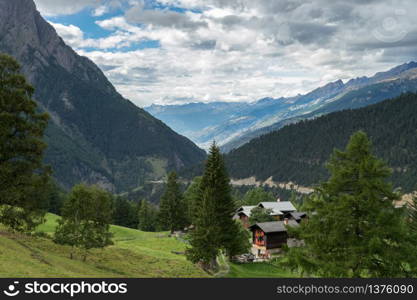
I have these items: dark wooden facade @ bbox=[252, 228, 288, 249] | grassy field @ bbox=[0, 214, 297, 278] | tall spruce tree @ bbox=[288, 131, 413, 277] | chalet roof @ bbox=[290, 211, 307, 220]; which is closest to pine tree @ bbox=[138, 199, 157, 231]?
chalet roof @ bbox=[290, 211, 307, 220]

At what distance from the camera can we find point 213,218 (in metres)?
52.4

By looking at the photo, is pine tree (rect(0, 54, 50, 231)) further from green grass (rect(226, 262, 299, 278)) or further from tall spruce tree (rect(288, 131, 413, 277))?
green grass (rect(226, 262, 299, 278))

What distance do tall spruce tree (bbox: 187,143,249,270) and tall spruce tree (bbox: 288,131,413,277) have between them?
32.5 meters

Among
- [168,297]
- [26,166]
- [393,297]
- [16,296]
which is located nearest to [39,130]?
[26,166]

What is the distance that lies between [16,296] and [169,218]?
81.4 m

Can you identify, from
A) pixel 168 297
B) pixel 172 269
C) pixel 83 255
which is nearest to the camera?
pixel 168 297

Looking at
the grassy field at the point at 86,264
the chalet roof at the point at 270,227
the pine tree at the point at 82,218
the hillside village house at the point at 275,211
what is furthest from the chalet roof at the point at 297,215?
the pine tree at the point at 82,218

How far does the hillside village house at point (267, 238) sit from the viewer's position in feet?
→ 273

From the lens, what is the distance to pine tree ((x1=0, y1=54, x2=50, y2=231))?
2850 cm

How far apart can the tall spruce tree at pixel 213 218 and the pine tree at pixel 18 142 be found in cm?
2595

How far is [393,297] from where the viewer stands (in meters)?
14.6

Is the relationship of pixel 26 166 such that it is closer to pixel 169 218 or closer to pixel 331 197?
pixel 331 197

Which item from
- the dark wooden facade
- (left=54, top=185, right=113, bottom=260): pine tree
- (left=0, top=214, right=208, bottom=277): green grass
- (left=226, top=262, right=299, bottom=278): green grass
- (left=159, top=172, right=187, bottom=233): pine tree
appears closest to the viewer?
(left=0, top=214, right=208, bottom=277): green grass

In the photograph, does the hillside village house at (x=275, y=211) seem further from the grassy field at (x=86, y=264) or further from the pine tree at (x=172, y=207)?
the grassy field at (x=86, y=264)
